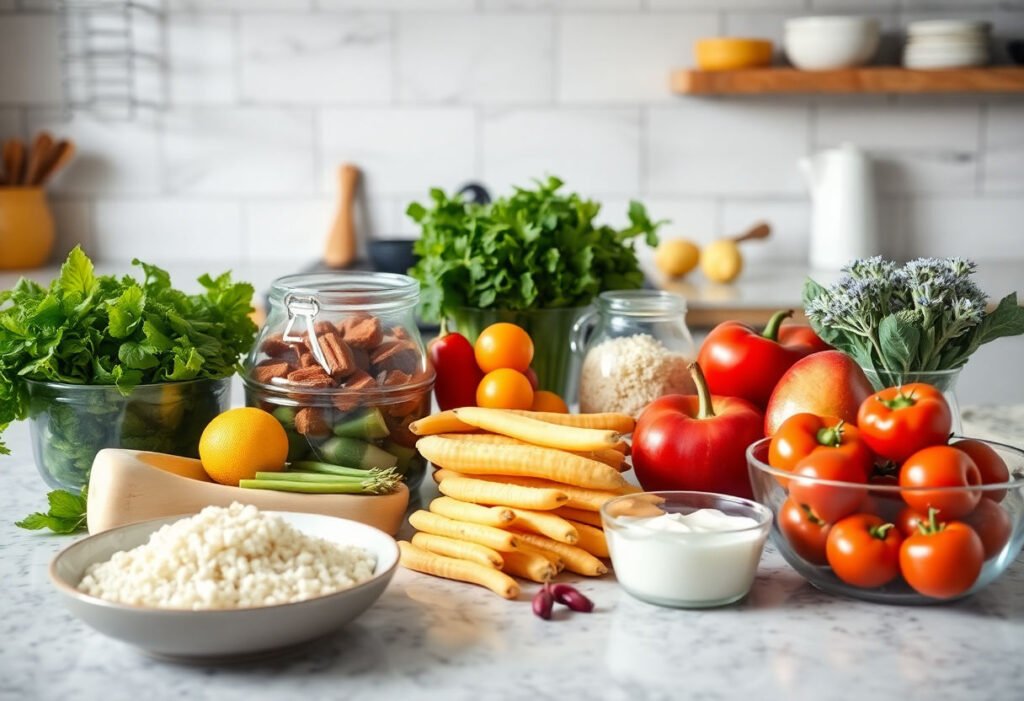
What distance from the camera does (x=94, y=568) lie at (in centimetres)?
98

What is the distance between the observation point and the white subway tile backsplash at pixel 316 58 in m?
3.24

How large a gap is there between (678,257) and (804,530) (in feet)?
6.80

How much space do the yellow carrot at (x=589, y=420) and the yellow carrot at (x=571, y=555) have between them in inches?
5.2

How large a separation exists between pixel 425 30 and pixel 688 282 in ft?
3.29

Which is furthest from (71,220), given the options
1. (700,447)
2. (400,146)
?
(700,447)

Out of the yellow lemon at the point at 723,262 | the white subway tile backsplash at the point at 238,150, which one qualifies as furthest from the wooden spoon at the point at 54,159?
the yellow lemon at the point at 723,262

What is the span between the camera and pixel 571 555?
3.61 feet

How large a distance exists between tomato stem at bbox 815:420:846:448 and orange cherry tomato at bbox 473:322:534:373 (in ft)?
1.43

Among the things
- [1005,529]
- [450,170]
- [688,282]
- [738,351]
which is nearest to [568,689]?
[1005,529]

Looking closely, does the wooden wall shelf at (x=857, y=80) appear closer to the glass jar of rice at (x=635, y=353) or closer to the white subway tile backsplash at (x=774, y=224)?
the white subway tile backsplash at (x=774, y=224)

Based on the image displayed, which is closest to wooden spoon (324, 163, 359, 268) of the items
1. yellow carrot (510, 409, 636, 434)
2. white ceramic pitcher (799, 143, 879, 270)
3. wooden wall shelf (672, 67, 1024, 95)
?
wooden wall shelf (672, 67, 1024, 95)

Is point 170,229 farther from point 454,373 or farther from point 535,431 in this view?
point 535,431

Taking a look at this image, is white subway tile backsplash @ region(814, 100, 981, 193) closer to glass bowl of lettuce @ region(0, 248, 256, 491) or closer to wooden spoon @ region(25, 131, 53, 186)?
wooden spoon @ region(25, 131, 53, 186)

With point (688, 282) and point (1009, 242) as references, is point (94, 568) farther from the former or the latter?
point (1009, 242)
